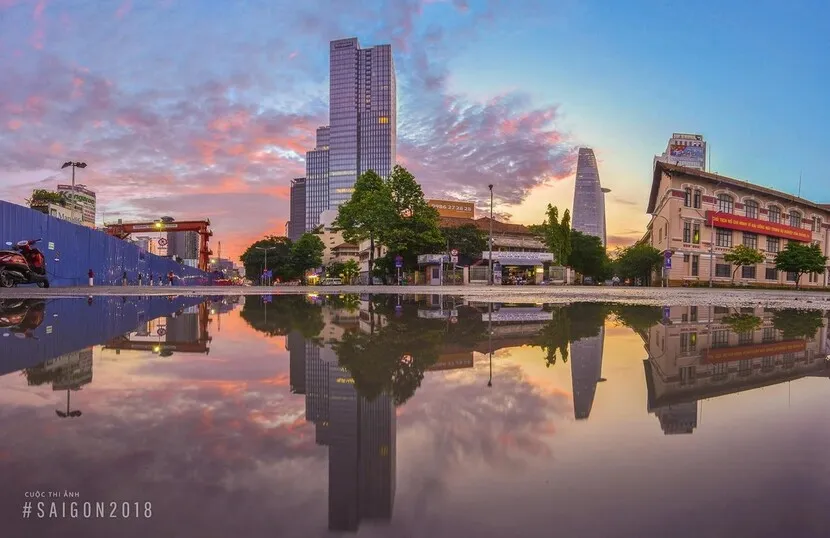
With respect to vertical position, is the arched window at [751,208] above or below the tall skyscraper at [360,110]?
below

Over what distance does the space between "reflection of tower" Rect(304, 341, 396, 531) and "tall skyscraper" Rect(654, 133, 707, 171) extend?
586 feet

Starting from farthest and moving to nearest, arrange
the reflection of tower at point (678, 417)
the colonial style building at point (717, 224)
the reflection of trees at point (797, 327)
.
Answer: the colonial style building at point (717, 224)
the reflection of trees at point (797, 327)
the reflection of tower at point (678, 417)

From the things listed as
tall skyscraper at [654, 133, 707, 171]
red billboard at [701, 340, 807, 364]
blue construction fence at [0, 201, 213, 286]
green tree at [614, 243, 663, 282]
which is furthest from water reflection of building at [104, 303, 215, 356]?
tall skyscraper at [654, 133, 707, 171]

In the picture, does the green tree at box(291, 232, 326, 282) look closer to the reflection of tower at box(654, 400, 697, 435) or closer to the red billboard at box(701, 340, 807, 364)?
the red billboard at box(701, 340, 807, 364)

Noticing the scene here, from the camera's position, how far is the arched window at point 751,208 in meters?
55.8

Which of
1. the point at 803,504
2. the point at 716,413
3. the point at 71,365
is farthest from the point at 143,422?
the point at 716,413

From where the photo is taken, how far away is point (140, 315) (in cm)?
1030

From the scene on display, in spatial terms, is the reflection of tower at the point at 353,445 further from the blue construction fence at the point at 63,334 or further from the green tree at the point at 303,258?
the green tree at the point at 303,258

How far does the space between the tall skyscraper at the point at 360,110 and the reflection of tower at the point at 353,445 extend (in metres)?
171

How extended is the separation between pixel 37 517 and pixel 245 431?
1.08 m

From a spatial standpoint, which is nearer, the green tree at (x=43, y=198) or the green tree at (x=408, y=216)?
the green tree at (x=408, y=216)

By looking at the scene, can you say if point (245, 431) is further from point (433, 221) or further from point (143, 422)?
point (433, 221)

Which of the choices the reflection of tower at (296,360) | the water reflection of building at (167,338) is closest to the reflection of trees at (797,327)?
the reflection of tower at (296,360)

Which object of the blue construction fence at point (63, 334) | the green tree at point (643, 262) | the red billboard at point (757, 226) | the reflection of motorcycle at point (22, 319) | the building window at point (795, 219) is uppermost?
the building window at point (795, 219)
